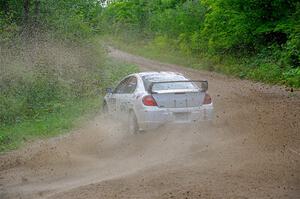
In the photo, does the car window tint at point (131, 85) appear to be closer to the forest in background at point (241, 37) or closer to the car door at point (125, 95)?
the car door at point (125, 95)

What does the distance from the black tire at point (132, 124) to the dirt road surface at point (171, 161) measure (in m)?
0.17

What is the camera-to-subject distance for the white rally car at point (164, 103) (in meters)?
12.2

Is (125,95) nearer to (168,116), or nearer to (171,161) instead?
(168,116)

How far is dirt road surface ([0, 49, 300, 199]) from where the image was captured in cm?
842

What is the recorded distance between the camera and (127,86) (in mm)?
13961

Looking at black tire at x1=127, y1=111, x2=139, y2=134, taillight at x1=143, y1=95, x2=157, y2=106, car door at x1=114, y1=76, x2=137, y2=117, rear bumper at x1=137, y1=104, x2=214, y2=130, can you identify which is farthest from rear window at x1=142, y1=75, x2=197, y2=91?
black tire at x1=127, y1=111, x2=139, y2=134

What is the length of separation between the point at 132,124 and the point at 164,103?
3.71 feet

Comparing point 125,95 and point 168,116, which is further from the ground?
point 125,95

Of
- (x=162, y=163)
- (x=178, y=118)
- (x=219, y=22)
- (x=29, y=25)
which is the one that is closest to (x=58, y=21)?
(x=29, y=25)

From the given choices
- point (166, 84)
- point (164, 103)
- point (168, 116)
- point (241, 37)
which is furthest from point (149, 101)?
point (241, 37)

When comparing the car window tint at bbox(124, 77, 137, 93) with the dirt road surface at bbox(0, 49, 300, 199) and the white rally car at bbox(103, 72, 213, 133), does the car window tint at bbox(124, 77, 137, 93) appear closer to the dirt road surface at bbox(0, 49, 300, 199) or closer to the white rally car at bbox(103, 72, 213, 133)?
the white rally car at bbox(103, 72, 213, 133)

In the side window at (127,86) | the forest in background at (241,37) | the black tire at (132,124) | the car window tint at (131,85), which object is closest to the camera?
the black tire at (132,124)

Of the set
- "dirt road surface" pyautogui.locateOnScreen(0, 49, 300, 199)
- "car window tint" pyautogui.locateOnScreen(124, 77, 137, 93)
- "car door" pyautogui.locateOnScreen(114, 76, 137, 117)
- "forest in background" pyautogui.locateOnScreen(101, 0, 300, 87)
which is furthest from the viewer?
"forest in background" pyautogui.locateOnScreen(101, 0, 300, 87)

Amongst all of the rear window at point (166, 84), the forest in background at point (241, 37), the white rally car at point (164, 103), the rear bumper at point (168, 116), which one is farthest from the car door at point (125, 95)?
the forest in background at point (241, 37)
